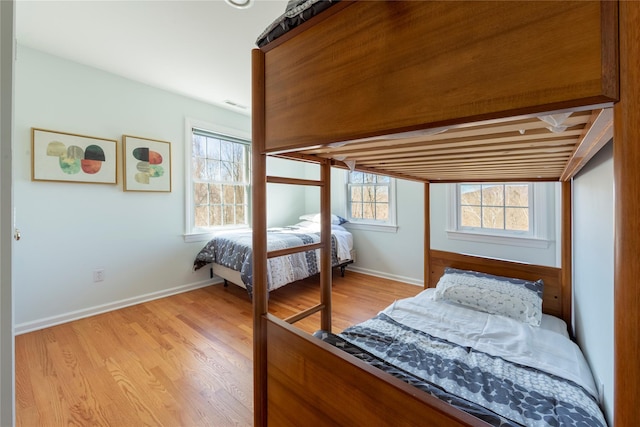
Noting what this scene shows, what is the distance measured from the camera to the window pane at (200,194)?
3.36m

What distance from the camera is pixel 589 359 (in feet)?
4.05

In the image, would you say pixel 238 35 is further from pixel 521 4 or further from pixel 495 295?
pixel 495 295

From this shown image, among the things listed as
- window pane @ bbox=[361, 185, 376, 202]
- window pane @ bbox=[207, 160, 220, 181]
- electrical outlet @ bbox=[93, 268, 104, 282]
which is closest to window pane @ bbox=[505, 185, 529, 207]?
window pane @ bbox=[361, 185, 376, 202]

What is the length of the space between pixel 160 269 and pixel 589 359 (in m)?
3.50

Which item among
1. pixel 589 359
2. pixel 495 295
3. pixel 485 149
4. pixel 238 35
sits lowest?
pixel 589 359

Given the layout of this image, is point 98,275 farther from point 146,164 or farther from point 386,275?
point 386,275

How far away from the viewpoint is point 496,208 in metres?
2.93

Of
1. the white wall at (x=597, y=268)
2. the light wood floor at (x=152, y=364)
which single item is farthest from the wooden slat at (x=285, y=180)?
the light wood floor at (x=152, y=364)

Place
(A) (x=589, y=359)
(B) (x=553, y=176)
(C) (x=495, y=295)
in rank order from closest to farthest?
1. (A) (x=589, y=359)
2. (C) (x=495, y=295)
3. (B) (x=553, y=176)

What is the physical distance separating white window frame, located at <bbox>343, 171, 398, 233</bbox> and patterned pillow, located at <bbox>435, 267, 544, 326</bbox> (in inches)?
65.4

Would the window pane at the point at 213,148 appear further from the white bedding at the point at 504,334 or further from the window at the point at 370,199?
the white bedding at the point at 504,334

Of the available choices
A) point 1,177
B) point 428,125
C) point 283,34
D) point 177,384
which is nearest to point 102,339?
point 177,384

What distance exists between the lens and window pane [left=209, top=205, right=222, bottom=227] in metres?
3.55

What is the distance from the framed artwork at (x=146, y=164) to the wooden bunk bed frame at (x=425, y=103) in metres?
2.43
